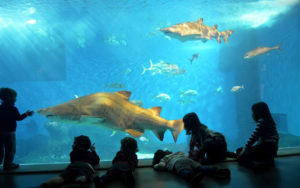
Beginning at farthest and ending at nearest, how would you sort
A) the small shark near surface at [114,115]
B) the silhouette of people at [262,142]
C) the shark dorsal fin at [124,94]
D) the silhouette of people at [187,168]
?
the shark dorsal fin at [124,94], the small shark near surface at [114,115], the silhouette of people at [262,142], the silhouette of people at [187,168]

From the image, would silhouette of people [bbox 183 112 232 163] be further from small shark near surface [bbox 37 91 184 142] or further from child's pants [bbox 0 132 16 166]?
child's pants [bbox 0 132 16 166]

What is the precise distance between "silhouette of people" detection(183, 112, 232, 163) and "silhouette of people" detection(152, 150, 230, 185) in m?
0.37

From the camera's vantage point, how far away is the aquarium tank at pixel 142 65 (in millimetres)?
5480

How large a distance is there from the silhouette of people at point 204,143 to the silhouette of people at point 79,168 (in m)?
1.38

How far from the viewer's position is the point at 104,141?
15297mm

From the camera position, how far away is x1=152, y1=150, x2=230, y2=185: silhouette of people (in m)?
2.03

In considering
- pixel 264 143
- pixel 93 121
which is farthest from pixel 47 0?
pixel 264 143

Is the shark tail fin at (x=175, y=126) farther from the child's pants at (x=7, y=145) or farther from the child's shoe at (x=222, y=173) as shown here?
the child's pants at (x=7, y=145)

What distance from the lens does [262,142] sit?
270cm

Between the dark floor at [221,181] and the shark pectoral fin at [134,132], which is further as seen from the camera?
the shark pectoral fin at [134,132]

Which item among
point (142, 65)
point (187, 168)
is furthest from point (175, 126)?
point (142, 65)

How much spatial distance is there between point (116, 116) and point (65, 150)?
12.5 m

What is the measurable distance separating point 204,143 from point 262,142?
29.0 inches

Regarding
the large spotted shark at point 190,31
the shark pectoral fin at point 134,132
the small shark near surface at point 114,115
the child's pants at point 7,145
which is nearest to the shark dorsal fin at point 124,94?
the small shark near surface at point 114,115
